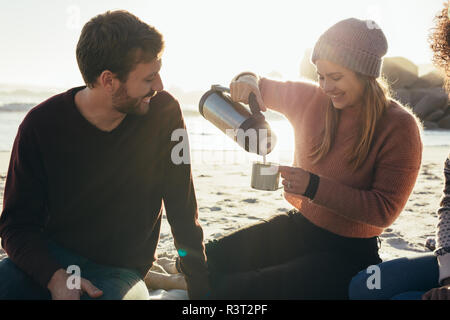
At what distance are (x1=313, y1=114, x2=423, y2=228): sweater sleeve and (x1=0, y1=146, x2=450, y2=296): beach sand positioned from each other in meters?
0.85

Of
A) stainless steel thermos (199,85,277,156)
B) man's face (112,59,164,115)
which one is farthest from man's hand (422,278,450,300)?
man's face (112,59,164,115)

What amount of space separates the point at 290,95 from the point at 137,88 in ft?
4.16

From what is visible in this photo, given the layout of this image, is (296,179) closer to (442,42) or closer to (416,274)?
(416,274)

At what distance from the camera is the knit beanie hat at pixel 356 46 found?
7.93 feet

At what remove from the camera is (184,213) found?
7.97 feet

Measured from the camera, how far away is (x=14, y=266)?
2.10m

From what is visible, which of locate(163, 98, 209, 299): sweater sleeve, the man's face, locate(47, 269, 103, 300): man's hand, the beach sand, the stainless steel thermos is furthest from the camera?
the beach sand

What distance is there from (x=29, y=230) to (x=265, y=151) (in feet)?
4.49

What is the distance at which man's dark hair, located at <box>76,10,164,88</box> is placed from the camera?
2.08 metres

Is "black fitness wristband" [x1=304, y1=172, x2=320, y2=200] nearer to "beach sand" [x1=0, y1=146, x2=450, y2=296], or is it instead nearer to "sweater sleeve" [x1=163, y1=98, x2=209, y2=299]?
"sweater sleeve" [x1=163, y1=98, x2=209, y2=299]

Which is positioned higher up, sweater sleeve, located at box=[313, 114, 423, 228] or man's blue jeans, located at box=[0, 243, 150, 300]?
sweater sleeve, located at box=[313, 114, 423, 228]

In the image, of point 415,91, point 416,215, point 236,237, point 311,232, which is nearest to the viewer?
point 311,232
